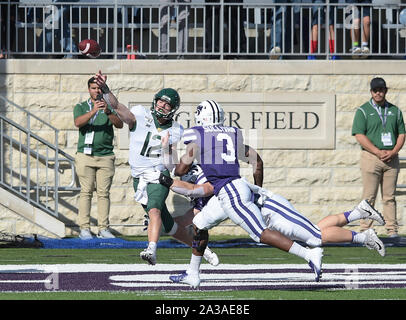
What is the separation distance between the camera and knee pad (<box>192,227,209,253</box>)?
29.2ft

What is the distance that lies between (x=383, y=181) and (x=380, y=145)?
1.65 ft

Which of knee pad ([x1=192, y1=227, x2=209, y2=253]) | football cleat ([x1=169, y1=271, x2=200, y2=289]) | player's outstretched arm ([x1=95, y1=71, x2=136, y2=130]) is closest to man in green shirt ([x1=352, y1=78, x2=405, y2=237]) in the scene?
player's outstretched arm ([x1=95, y1=71, x2=136, y2=130])

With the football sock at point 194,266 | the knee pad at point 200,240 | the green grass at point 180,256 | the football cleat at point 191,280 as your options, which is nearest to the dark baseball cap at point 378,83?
the green grass at point 180,256

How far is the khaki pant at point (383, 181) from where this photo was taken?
1462cm

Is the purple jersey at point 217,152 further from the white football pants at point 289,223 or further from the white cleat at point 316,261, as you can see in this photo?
the white cleat at point 316,261

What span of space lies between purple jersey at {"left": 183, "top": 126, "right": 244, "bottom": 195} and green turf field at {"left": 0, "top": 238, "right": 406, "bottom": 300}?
1048mm

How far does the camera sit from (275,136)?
51.7 ft

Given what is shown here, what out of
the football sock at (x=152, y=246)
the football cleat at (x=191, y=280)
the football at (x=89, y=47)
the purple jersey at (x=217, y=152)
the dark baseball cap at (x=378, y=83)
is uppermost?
the football at (x=89, y=47)

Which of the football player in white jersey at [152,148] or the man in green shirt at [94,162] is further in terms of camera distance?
the man in green shirt at [94,162]

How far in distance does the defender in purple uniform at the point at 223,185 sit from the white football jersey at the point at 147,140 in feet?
5.53

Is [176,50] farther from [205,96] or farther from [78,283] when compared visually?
[78,283]

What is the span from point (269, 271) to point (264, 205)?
4.76 feet

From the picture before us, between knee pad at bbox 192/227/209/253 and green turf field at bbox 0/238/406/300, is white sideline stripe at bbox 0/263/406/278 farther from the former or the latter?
knee pad at bbox 192/227/209/253

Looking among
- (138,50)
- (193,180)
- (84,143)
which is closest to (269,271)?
(193,180)
